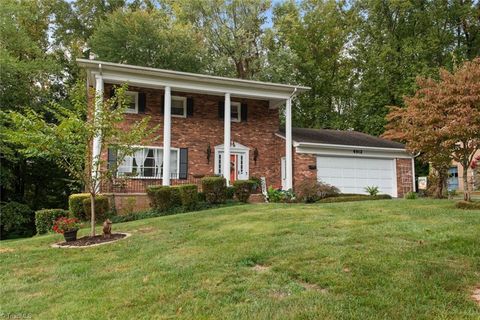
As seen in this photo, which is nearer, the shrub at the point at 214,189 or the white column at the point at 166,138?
the shrub at the point at 214,189

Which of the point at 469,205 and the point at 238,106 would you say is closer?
the point at 469,205

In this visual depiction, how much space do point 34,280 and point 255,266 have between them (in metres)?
3.26

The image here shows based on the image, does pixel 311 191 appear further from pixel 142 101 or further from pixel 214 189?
pixel 142 101

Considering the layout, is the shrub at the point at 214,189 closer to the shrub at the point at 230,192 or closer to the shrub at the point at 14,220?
the shrub at the point at 230,192

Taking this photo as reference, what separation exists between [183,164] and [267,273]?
13235 mm

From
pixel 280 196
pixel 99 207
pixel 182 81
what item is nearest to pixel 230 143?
pixel 182 81

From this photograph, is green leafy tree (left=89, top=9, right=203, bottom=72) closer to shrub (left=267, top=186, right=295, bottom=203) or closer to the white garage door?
the white garage door

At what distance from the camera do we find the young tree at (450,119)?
1027 centimetres

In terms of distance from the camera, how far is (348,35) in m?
30.7

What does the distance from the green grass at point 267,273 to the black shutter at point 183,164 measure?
9.11m

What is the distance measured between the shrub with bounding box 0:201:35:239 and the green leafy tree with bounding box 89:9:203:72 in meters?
9.79

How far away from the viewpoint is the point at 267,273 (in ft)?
17.2

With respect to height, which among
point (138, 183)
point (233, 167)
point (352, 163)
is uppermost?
point (352, 163)

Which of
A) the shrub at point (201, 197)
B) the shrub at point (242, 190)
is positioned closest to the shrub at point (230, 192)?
the shrub at point (242, 190)
